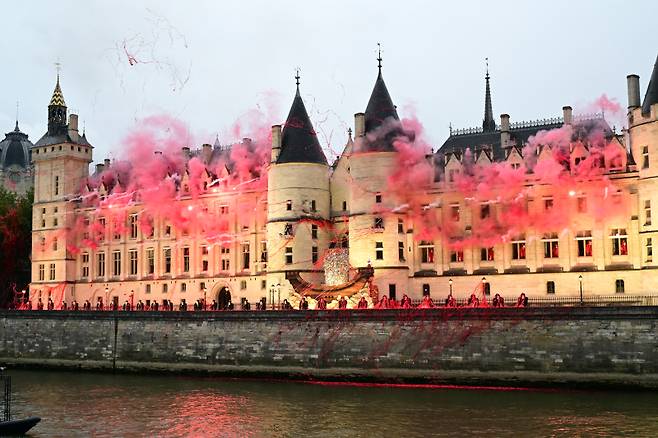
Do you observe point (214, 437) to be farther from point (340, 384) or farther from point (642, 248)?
point (642, 248)

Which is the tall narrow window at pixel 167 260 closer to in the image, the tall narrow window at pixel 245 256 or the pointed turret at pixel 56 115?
the tall narrow window at pixel 245 256

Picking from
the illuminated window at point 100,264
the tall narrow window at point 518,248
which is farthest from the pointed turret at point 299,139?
the illuminated window at point 100,264

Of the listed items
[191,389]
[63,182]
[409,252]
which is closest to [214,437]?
[191,389]

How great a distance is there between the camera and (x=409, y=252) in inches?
2576

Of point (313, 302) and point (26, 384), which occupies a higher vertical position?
point (313, 302)

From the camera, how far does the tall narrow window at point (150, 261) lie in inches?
3241

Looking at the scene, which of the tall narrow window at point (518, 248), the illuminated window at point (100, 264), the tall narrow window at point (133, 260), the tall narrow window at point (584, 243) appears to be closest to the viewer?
the tall narrow window at point (584, 243)

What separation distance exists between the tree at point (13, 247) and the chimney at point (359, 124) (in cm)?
4341

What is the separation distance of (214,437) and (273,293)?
3135cm

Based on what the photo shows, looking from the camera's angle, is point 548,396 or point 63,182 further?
point 63,182

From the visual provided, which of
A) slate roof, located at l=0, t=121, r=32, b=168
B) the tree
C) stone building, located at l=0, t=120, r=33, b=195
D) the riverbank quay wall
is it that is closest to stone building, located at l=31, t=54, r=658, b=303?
the tree

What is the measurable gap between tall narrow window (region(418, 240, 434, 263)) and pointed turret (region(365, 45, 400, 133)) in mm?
9550

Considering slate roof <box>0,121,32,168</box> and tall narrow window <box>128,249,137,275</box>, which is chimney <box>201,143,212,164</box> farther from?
slate roof <box>0,121,32,168</box>

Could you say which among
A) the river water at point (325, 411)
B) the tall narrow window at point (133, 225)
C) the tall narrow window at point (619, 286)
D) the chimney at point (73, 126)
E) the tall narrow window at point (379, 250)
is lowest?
the river water at point (325, 411)
